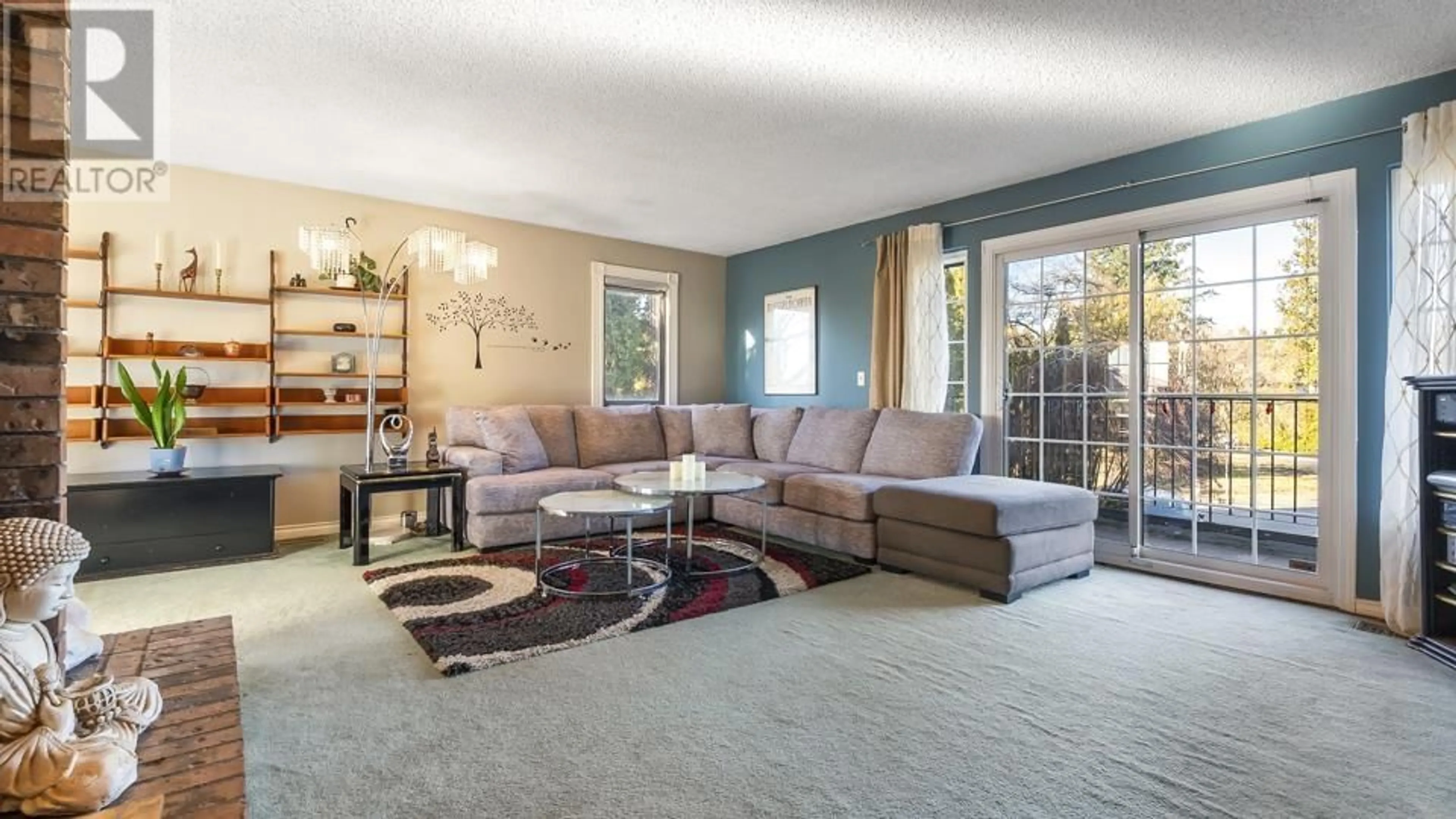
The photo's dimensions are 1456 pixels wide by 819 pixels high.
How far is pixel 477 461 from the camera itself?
4281mm

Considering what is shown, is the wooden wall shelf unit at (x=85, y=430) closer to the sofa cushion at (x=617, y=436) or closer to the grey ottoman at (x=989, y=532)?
the sofa cushion at (x=617, y=436)

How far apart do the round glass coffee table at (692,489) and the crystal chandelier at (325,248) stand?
2.17 meters

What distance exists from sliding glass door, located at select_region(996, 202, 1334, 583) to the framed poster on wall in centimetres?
172

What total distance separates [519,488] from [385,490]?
76 cm

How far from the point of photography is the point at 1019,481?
3.80 m

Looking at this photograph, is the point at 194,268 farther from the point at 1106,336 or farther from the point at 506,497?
the point at 1106,336

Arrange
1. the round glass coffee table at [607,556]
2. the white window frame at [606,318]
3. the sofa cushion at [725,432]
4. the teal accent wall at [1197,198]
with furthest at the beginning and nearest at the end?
1. the white window frame at [606,318]
2. the sofa cushion at [725,432]
3. the round glass coffee table at [607,556]
4. the teal accent wall at [1197,198]

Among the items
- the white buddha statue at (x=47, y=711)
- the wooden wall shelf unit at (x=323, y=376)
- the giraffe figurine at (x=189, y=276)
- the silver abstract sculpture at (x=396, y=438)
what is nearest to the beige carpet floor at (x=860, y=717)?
the white buddha statue at (x=47, y=711)

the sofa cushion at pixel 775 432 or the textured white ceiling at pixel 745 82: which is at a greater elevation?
the textured white ceiling at pixel 745 82

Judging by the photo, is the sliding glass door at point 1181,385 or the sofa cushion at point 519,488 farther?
the sofa cushion at point 519,488

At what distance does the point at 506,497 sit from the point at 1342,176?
4663mm

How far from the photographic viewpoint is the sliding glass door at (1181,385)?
3.33 meters

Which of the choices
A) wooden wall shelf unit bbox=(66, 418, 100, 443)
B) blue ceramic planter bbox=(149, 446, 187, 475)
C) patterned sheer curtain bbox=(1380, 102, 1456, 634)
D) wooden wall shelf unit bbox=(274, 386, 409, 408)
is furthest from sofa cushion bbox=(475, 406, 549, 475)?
patterned sheer curtain bbox=(1380, 102, 1456, 634)

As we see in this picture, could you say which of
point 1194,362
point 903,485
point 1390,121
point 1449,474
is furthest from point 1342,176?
point 903,485
